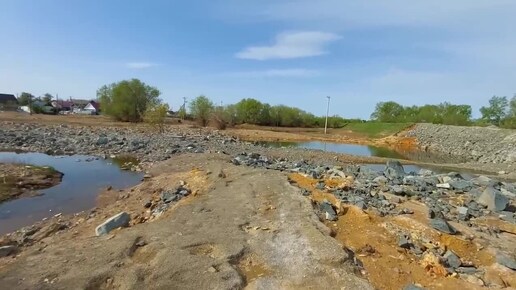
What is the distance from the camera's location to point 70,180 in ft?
57.6

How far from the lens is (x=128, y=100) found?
229 ft

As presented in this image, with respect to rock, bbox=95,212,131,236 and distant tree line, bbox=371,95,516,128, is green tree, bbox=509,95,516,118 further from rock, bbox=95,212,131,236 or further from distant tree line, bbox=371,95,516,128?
rock, bbox=95,212,131,236

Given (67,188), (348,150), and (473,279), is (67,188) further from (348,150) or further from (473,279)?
(348,150)

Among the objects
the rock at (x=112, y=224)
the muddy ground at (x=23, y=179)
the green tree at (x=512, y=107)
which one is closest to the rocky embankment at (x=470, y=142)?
the green tree at (x=512, y=107)

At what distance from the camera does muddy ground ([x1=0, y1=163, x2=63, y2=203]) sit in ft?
46.6

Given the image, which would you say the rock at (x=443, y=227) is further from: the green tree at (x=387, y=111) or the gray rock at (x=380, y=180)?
the green tree at (x=387, y=111)

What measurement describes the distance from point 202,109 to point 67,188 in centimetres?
5942

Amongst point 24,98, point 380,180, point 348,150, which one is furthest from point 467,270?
point 24,98

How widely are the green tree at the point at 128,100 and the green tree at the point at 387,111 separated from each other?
2740 inches

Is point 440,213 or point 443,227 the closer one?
point 443,227

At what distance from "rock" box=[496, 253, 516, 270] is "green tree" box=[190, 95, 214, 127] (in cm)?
6631

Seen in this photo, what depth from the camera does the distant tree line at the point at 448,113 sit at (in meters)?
79.7

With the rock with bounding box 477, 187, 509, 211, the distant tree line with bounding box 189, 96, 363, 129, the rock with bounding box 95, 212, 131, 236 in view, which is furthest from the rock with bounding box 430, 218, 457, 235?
the distant tree line with bounding box 189, 96, 363, 129

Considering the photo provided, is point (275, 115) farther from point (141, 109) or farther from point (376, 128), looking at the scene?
point (141, 109)
